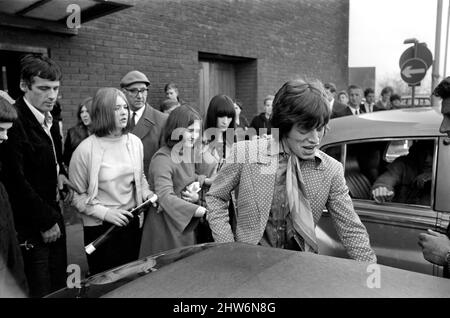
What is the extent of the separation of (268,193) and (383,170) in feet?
5.37

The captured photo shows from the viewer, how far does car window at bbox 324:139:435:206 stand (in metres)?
3.01

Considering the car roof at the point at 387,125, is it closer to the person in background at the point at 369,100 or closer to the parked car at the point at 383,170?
the parked car at the point at 383,170

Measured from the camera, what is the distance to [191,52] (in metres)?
8.34

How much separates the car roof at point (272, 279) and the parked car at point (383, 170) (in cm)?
149

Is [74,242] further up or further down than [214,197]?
further down

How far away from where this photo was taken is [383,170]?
3377mm

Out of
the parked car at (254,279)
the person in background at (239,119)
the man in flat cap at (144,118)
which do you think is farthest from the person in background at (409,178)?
the person in background at (239,119)

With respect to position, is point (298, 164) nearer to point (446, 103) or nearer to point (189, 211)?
point (446, 103)

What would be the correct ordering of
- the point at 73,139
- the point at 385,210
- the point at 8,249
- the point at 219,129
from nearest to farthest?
the point at 8,249
the point at 385,210
the point at 219,129
the point at 73,139

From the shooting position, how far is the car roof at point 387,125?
294 cm

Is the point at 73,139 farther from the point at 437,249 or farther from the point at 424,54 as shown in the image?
the point at 424,54

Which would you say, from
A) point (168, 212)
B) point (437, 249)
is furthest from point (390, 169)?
point (168, 212)

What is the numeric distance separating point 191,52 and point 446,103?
6524 mm

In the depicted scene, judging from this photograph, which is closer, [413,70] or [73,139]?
[73,139]
